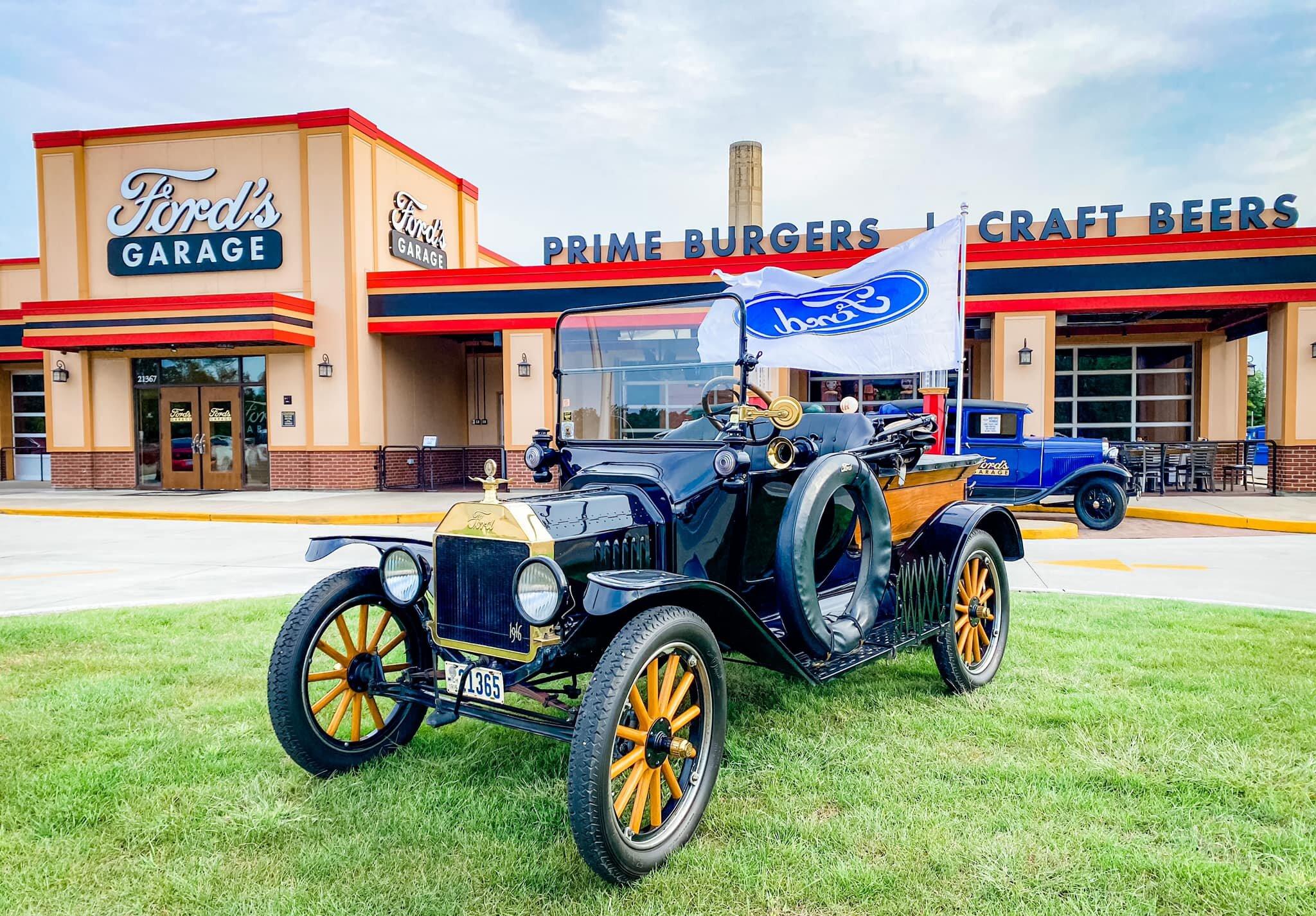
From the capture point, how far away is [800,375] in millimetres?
16328

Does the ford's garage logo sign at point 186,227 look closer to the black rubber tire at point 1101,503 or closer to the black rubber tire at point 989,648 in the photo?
the black rubber tire at point 1101,503

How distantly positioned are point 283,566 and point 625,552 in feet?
18.6

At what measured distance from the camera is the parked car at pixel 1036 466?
1062 centimetres

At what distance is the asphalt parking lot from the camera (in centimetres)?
636

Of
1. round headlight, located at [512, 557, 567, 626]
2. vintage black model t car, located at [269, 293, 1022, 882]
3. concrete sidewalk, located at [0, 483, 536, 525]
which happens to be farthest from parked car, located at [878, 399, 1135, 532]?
round headlight, located at [512, 557, 567, 626]

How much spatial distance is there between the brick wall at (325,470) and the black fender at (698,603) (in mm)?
14100

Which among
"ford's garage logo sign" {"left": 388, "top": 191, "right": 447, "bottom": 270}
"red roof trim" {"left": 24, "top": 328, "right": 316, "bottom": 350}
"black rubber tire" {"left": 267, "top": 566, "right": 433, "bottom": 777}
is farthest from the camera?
"ford's garage logo sign" {"left": 388, "top": 191, "right": 447, "bottom": 270}

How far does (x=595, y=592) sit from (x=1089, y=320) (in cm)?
1598

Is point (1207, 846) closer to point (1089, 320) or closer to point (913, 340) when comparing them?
point (913, 340)

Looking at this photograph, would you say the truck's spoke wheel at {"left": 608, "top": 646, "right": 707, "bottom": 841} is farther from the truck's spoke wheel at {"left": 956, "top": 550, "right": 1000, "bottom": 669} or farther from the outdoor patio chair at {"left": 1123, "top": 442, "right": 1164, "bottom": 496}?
the outdoor patio chair at {"left": 1123, "top": 442, "right": 1164, "bottom": 496}

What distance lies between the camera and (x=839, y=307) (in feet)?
28.0

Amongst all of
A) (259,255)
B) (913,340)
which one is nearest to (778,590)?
(913,340)

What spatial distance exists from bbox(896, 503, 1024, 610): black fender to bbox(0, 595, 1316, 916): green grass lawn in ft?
2.09

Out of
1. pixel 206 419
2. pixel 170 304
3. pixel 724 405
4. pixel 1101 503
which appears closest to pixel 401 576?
pixel 724 405
